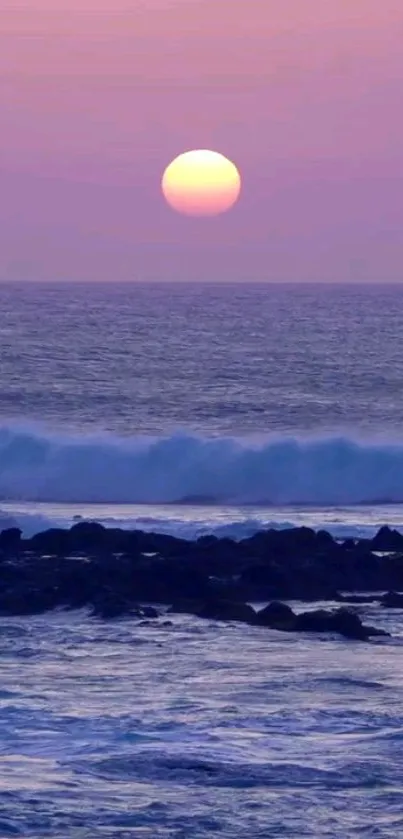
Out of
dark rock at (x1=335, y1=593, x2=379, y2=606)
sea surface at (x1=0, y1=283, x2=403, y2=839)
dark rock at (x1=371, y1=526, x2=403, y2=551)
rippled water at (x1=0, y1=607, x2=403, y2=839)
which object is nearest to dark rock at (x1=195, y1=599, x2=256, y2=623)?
sea surface at (x1=0, y1=283, x2=403, y2=839)

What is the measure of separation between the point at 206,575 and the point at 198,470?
647 inches

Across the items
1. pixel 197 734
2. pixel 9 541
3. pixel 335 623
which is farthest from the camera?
pixel 9 541

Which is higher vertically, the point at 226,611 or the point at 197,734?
the point at 226,611

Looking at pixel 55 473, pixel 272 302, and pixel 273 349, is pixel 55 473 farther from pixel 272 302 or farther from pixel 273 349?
pixel 272 302

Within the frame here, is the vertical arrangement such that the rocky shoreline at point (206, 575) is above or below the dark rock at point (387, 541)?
below

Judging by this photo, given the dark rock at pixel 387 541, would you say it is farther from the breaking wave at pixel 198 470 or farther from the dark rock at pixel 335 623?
the breaking wave at pixel 198 470

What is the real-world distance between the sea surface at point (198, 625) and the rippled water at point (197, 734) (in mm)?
23

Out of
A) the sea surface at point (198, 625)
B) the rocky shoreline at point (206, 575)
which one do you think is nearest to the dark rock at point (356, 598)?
the rocky shoreline at point (206, 575)

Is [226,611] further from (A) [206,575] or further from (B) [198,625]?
(A) [206,575]

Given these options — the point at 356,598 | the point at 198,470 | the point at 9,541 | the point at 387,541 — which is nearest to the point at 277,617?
the point at 356,598

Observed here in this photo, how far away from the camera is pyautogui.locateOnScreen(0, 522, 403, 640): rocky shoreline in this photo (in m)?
17.3

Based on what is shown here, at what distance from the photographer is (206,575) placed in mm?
19234

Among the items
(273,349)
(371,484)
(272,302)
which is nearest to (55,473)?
(371,484)

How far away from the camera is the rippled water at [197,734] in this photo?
10.4 meters
